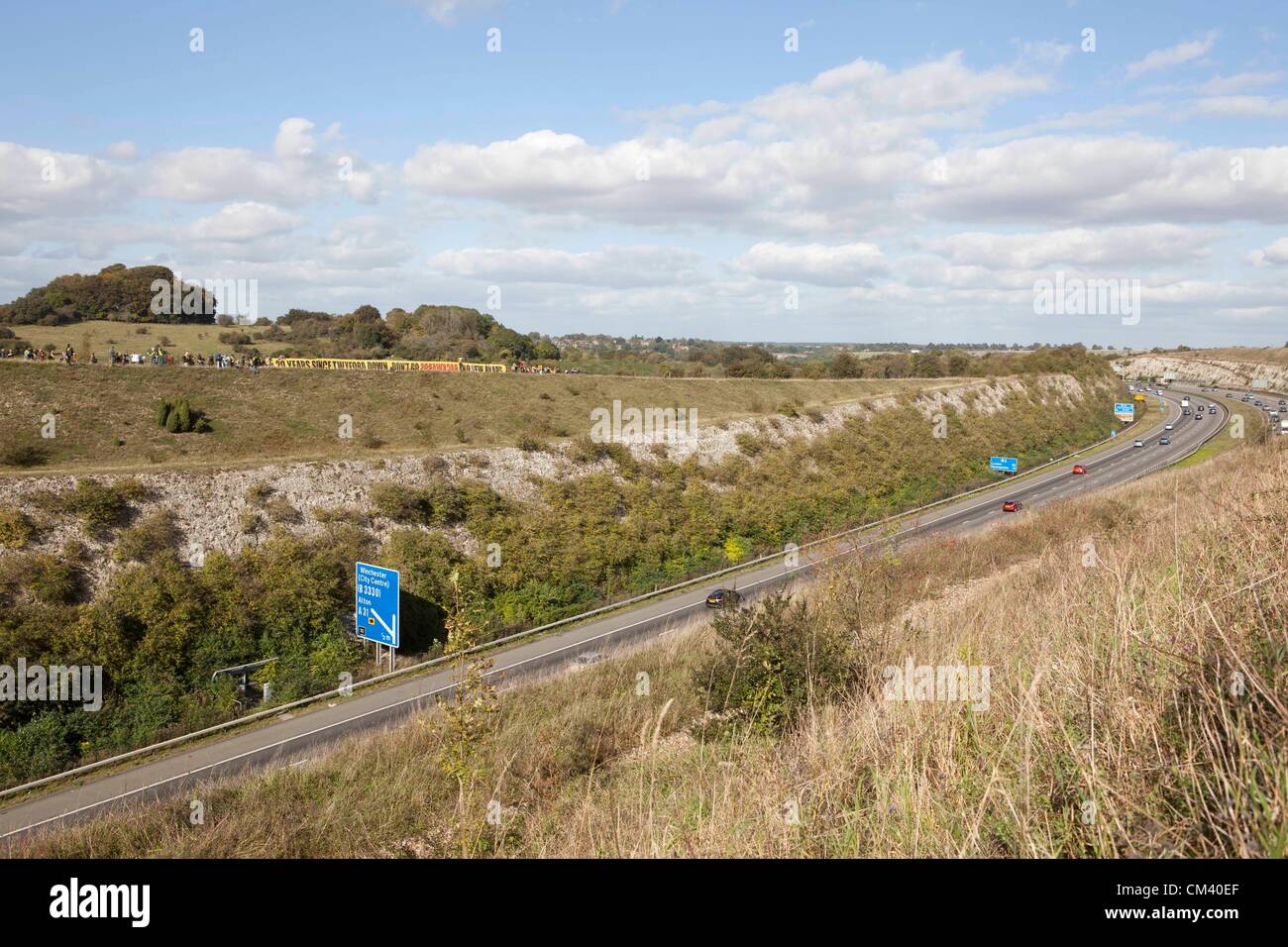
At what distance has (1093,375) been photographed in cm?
11231

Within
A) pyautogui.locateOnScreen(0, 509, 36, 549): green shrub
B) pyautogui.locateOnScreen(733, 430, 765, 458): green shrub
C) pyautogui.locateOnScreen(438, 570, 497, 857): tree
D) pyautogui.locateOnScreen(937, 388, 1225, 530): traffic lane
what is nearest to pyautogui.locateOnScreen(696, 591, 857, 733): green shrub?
pyautogui.locateOnScreen(438, 570, 497, 857): tree

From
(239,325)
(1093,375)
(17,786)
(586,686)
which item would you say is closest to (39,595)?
(17,786)

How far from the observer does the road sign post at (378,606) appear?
28.0 m

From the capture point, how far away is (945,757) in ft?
15.5

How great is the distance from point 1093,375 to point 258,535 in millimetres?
114921

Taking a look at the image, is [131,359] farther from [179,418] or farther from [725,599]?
[725,599]

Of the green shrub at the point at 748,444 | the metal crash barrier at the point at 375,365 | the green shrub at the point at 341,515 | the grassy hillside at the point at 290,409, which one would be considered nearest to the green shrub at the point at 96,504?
the grassy hillside at the point at 290,409
